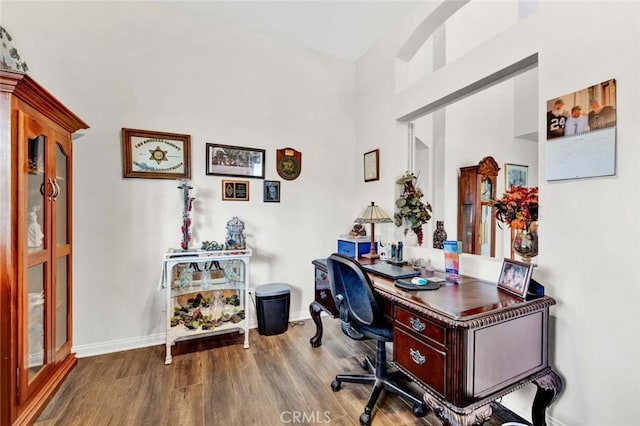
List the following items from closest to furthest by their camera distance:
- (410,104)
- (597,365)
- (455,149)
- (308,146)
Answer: (597,365), (410,104), (308,146), (455,149)

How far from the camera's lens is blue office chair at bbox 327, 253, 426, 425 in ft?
5.17

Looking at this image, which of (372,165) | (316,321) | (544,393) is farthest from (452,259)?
(372,165)

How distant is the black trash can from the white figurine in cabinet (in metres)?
1.63

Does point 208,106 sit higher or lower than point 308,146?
higher

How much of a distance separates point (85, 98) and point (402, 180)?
9.15 feet

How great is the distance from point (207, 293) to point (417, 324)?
2128 millimetres

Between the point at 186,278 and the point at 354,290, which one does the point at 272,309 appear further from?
the point at 354,290

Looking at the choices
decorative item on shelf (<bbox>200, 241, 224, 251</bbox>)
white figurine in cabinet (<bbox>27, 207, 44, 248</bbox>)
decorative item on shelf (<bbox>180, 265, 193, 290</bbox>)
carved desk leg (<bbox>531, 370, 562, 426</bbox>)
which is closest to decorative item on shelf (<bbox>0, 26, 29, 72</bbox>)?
white figurine in cabinet (<bbox>27, 207, 44, 248</bbox>)

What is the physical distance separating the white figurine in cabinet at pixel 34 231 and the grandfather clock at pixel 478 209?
385 centimetres

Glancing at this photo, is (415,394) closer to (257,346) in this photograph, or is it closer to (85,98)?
(257,346)

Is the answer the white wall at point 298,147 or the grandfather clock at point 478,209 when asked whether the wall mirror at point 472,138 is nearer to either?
the grandfather clock at point 478,209

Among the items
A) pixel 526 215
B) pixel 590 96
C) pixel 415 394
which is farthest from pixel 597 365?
pixel 590 96

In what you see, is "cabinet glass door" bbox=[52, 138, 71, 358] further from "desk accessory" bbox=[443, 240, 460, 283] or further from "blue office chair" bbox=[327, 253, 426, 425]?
"desk accessory" bbox=[443, 240, 460, 283]

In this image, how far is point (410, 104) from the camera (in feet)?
8.11
